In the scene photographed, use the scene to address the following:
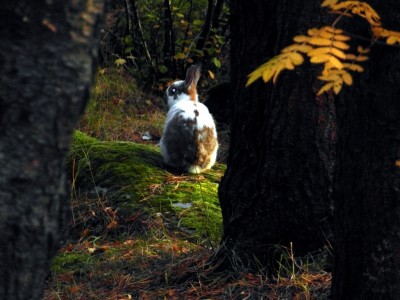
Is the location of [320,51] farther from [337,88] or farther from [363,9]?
[363,9]

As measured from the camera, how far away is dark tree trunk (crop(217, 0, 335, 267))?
4.13 m

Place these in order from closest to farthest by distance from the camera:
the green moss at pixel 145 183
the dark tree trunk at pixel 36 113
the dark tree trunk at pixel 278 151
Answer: the dark tree trunk at pixel 36 113 < the dark tree trunk at pixel 278 151 < the green moss at pixel 145 183

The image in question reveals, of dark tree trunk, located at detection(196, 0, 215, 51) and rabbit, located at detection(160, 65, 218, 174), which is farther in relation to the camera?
dark tree trunk, located at detection(196, 0, 215, 51)

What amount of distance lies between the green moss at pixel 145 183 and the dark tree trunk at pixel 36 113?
346 cm

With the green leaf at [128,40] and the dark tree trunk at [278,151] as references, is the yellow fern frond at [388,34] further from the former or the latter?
the green leaf at [128,40]

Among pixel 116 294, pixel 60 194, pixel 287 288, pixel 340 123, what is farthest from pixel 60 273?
pixel 60 194

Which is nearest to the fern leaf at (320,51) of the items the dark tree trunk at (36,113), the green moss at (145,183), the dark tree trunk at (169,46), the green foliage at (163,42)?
the dark tree trunk at (36,113)

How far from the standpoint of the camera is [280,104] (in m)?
4.15

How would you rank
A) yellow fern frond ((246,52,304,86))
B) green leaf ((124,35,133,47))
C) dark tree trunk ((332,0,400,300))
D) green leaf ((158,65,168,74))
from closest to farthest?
yellow fern frond ((246,52,304,86)) < dark tree trunk ((332,0,400,300)) < green leaf ((124,35,133,47)) < green leaf ((158,65,168,74))

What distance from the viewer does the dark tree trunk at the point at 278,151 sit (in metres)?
4.13

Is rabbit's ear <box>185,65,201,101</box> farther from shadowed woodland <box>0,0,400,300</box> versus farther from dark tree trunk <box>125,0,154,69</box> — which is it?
dark tree trunk <box>125,0,154,69</box>

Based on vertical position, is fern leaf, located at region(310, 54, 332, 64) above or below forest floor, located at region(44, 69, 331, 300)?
above

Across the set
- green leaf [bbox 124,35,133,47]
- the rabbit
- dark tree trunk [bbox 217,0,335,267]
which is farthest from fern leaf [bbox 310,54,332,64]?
green leaf [bbox 124,35,133,47]

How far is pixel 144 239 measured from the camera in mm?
5664
